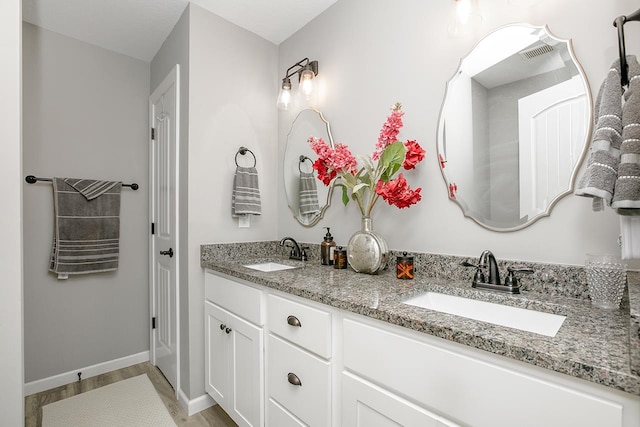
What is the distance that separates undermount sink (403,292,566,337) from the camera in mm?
1008

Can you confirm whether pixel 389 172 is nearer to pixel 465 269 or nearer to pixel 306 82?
pixel 465 269

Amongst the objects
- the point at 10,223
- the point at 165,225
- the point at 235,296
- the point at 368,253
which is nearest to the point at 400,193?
the point at 368,253

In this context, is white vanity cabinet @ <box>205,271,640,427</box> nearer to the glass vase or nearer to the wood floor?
the wood floor

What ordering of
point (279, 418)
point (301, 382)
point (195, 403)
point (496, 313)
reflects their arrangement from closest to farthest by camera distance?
point (496, 313) < point (301, 382) < point (279, 418) < point (195, 403)

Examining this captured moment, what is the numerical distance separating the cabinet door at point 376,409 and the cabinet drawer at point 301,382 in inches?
3.7

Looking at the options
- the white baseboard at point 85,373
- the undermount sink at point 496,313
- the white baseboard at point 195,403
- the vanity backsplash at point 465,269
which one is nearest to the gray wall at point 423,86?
the vanity backsplash at point 465,269

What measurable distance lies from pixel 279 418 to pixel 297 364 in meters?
0.31

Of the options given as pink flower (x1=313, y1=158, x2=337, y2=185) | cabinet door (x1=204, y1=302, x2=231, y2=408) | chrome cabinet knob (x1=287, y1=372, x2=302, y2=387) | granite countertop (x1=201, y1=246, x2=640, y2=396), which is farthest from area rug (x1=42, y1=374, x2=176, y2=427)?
pink flower (x1=313, y1=158, x2=337, y2=185)

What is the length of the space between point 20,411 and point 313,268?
1.32 metres

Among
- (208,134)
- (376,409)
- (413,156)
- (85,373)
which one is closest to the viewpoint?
(376,409)

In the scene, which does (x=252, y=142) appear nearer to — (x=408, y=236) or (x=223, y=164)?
(x=223, y=164)

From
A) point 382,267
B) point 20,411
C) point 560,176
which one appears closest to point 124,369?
point 20,411

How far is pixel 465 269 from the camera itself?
1.38 meters

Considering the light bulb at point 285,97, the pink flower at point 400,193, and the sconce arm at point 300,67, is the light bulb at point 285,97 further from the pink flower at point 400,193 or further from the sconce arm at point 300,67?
the pink flower at point 400,193
